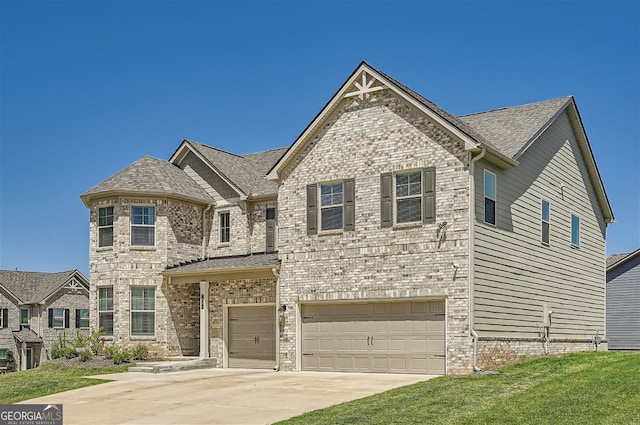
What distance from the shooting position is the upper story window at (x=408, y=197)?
20047 millimetres

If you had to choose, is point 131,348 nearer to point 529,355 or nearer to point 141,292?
point 141,292

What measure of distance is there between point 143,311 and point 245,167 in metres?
7.02

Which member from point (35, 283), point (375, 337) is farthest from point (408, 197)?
point (35, 283)

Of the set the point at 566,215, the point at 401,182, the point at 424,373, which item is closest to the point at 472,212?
the point at 401,182

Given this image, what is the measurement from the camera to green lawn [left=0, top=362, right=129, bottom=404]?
730 inches

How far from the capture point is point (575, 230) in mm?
26109

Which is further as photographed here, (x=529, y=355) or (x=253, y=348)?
(x=253, y=348)

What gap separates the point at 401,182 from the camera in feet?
68.1

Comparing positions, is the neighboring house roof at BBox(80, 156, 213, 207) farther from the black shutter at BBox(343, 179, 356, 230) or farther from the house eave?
the black shutter at BBox(343, 179, 356, 230)

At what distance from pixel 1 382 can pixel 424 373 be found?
12209 mm

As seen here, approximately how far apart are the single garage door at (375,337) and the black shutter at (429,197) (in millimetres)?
2217

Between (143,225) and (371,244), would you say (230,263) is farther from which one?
(371,244)

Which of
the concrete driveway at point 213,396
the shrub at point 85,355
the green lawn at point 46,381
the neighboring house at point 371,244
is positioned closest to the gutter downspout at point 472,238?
the neighboring house at point 371,244

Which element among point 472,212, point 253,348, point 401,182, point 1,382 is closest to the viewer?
point 472,212
